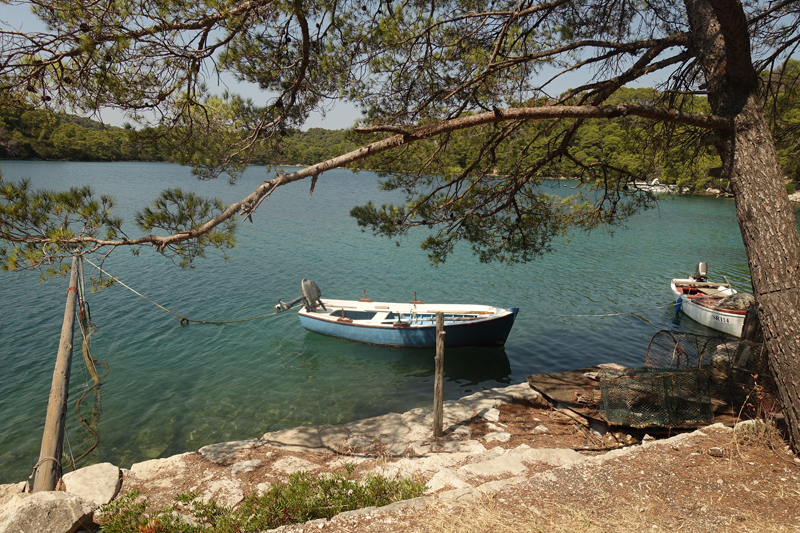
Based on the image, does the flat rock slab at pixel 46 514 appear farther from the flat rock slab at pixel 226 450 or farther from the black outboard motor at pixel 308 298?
the black outboard motor at pixel 308 298

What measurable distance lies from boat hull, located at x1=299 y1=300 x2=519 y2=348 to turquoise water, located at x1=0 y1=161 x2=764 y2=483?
0.29 metres

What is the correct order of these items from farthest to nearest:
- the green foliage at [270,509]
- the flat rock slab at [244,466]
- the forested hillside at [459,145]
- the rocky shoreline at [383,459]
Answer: the flat rock slab at [244,466], the forested hillside at [459,145], the rocky shoreline at [383,459], the green foliage at [270,509]

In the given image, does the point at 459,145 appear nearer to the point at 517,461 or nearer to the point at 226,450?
the point at 517,461

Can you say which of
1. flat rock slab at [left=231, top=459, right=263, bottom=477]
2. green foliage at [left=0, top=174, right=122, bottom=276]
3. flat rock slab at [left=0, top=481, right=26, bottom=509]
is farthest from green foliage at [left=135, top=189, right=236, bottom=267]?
flat rock slab at [left=0, top=481, right=26, bottom=509]

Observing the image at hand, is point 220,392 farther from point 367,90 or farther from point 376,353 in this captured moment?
point 367,90

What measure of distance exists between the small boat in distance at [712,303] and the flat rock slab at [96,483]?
13.8 meters

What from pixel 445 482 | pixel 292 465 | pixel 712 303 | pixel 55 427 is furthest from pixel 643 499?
pixel 712 303

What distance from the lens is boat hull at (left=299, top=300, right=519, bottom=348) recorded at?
10711 millimetres

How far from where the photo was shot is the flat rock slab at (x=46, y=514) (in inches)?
132

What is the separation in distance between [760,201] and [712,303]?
35.7ft

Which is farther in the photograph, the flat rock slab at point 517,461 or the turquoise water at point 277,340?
the turquoise water at point 277,340

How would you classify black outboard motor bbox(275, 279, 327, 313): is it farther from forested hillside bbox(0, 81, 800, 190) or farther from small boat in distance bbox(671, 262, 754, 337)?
small boat in distance bbox(671, 262, 754, 337)

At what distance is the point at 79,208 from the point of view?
13.8 ft

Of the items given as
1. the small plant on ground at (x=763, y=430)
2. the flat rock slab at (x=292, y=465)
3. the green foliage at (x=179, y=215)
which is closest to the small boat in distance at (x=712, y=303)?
the small plant on ground at (x=763, y=430)
